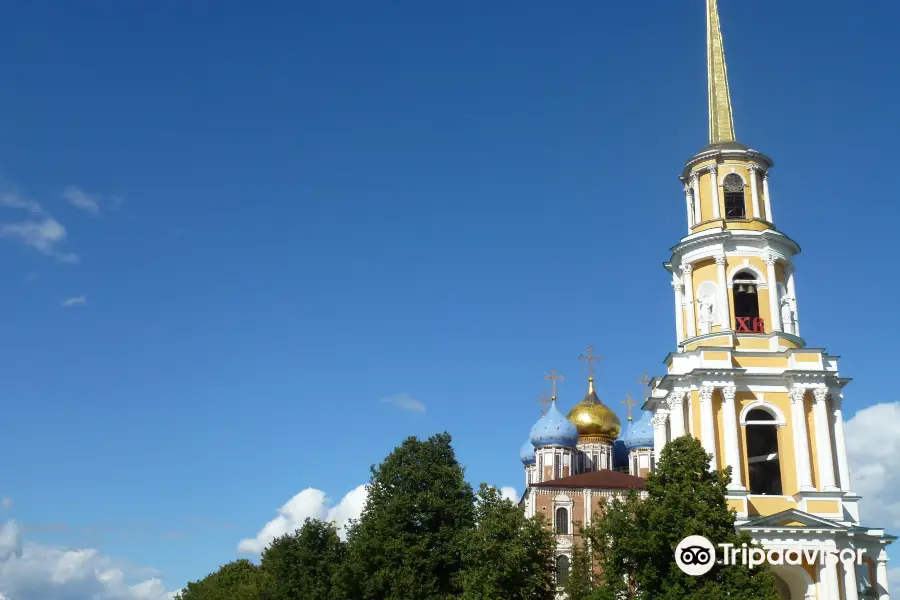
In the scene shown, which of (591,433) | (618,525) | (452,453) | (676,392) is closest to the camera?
(618,525)

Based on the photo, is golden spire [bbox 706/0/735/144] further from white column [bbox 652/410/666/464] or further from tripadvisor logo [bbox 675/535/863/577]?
tripadvisor logo [bbox 675/535/863/577]

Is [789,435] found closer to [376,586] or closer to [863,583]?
[863,583]

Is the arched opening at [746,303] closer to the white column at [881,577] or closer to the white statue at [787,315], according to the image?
the white statue at [787,315]

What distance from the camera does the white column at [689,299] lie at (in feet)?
119

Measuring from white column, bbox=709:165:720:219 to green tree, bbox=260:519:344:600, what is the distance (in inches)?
870

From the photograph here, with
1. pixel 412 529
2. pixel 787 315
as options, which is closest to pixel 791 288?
pixel 787 315

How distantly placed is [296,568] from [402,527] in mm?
7010

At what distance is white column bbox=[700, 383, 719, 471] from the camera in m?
32.2

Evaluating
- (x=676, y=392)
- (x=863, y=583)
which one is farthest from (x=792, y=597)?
(x=676, y=392)

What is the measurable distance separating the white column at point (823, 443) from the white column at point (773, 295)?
3.03 m

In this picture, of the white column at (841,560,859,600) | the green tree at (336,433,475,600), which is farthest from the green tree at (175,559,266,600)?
the white column at (841,560,859,600)

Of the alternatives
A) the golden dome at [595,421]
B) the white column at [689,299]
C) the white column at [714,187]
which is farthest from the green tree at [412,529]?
the golden dome at [595,421]

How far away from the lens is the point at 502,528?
3177 cm

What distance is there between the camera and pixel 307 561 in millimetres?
41188
